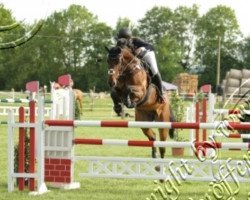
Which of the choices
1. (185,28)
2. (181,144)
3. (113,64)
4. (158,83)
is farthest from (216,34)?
(181,144)

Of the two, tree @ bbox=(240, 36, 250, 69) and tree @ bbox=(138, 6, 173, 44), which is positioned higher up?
tree @ bbox=(138, 6, 173, 44)

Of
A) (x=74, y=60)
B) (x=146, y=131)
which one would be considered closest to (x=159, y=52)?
(x=74, y=60)

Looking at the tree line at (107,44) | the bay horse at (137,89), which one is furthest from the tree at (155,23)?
the bay horse at (137,89)

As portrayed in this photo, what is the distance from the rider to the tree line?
50.3 m

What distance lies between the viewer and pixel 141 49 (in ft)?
27.1

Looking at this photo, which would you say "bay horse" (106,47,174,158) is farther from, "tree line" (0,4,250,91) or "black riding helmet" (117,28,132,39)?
"tree line" (0,4,250,91)

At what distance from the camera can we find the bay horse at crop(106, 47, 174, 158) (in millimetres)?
7719

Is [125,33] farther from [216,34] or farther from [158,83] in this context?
[216,34]

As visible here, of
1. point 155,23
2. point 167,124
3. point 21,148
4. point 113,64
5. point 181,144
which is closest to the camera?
point 167,124

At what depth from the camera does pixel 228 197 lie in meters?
5.86

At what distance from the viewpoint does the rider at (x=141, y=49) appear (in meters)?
7.99

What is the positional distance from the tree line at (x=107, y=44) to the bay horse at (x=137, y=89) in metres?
50.4

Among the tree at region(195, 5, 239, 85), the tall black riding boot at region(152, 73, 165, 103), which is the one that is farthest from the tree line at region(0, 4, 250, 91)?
the tall black riding boot at region(152, 73, 165, 103)

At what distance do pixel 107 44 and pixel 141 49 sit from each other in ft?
178
